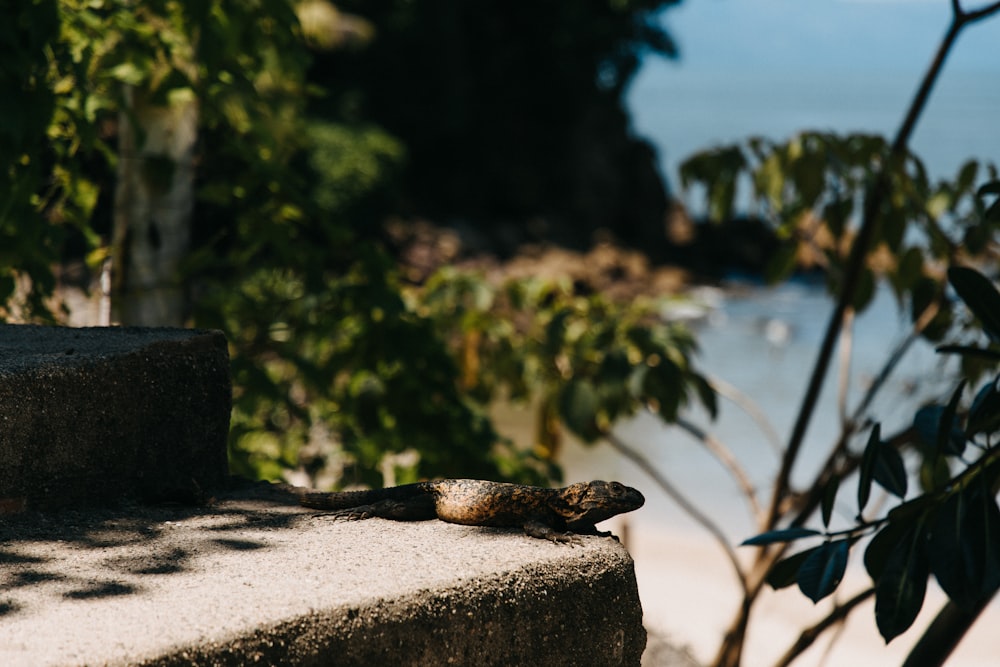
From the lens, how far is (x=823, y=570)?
2379 millimetres

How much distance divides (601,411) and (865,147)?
1.39m

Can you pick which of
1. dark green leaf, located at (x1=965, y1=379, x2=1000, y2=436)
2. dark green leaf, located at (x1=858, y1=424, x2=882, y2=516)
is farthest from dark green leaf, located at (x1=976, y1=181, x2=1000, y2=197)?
dark green leaf, located at (x1=858, y1=424, x2=882, y2=516)

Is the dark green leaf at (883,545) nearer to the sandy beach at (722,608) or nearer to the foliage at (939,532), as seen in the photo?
the foliage at (939,532)

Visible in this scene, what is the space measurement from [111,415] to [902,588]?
5.64 ft

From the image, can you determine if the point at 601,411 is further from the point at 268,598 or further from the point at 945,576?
the point at 268,598

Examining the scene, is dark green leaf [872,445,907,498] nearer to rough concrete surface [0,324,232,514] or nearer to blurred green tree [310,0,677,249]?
rough concrete surface [0,324,232,514]

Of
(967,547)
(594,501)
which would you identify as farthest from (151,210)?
(967,547)

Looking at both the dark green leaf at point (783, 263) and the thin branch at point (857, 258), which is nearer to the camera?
the thin branch at point (857, 258)

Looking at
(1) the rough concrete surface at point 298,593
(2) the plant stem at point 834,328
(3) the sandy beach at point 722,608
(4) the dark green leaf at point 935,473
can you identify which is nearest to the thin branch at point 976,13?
(2) the plant stem at point 834,328

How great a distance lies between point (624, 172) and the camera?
120 ft

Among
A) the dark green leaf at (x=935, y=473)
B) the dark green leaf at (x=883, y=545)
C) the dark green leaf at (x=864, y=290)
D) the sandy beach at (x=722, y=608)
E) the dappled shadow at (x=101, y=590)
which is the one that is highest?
the dark green leaf at (x=864, y=290)

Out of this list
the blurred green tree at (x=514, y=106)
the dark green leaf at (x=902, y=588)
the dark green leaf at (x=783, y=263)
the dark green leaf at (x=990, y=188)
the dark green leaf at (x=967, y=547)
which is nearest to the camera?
the dark green leaf at (x=967, y=547)

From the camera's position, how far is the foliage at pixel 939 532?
220 centimetres

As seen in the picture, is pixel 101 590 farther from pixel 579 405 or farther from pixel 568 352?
pixel 568 352
